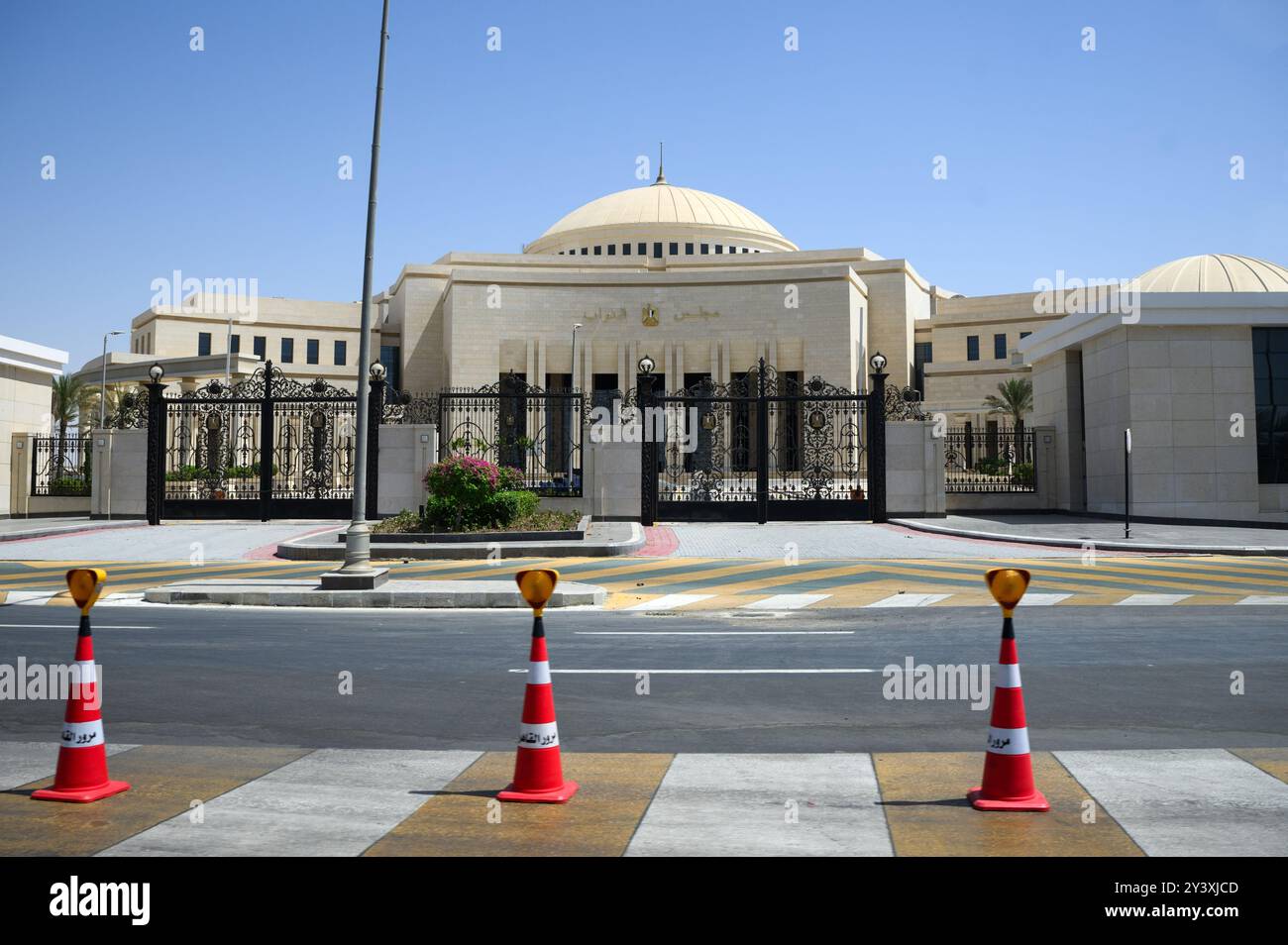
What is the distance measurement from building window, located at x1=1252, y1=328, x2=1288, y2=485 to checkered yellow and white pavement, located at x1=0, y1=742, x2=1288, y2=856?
2452cm

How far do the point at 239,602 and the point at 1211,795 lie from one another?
13.0m

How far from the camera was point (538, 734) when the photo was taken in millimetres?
5379

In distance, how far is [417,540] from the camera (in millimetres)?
21047

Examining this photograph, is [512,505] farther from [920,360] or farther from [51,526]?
[920,360]

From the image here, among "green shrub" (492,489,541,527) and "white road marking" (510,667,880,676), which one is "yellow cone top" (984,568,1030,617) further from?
"green shrub" (492,489,541,527)

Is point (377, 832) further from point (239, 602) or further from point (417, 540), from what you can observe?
point (417, 540)

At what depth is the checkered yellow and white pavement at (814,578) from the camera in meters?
14.5

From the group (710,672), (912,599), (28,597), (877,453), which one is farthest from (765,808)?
(877,453)

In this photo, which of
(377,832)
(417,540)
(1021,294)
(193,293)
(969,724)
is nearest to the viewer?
(377,832)

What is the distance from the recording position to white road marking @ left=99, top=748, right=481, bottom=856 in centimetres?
472

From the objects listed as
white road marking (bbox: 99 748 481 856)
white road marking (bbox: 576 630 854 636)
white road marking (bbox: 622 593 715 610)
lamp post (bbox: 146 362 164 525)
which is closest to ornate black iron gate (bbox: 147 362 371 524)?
lamp post (bbox: 146 362 164 525)

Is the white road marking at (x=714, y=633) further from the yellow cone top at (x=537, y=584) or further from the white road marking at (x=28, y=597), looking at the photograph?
the white road marking at (x=28, y=597)
